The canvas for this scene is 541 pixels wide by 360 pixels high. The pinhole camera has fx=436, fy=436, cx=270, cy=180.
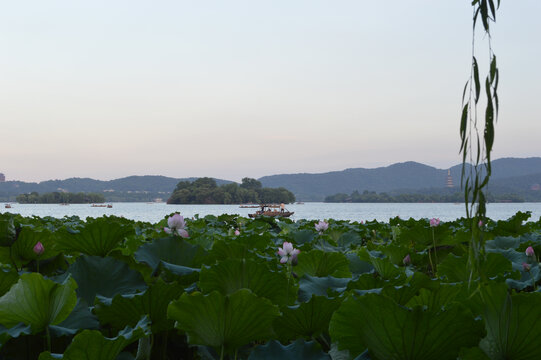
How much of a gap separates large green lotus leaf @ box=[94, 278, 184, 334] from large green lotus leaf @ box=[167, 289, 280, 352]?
17cm

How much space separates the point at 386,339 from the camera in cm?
88

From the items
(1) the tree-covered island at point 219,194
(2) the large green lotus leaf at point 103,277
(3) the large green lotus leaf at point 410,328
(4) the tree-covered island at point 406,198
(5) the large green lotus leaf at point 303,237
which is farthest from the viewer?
(1) the tree-covered island at point 219,194

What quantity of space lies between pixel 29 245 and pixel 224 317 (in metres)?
1.36

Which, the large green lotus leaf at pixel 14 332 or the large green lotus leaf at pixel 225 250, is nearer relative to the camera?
the large green lotus leaf at pixel 14 332

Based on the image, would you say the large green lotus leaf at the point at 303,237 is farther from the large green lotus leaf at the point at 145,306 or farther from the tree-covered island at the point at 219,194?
the tree-covered island at the point at 219,194

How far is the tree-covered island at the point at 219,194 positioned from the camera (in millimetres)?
96656

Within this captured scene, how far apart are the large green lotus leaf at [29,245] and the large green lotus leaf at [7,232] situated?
24 mm

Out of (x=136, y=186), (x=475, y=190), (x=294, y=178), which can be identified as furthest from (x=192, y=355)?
(x=294, y=178)

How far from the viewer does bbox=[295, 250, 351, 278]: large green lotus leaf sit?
6.20ft

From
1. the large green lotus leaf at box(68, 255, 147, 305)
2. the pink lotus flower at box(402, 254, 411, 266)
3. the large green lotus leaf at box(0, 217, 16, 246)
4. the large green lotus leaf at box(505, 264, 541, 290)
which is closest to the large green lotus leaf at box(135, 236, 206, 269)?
the large green lotus leaf at box(68, 255, 147, 305)

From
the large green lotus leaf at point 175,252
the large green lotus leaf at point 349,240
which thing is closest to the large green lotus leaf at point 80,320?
the large green lotus leaf at point 175,252

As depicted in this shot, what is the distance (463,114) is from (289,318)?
0.67m

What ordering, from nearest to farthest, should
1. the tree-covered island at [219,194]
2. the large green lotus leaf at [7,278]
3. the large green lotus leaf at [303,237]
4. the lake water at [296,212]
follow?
the large green lotus leaf at [7,278]
the large green lotus leaf at [303,237]
the lake water at [296,212]
the tree-covered island at [219,194]

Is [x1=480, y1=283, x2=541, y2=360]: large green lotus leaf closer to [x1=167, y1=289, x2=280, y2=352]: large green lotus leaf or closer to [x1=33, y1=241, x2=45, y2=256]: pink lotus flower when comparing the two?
[x1=167, y1=289, x2=280, y2=352]: large green lotus leaf
